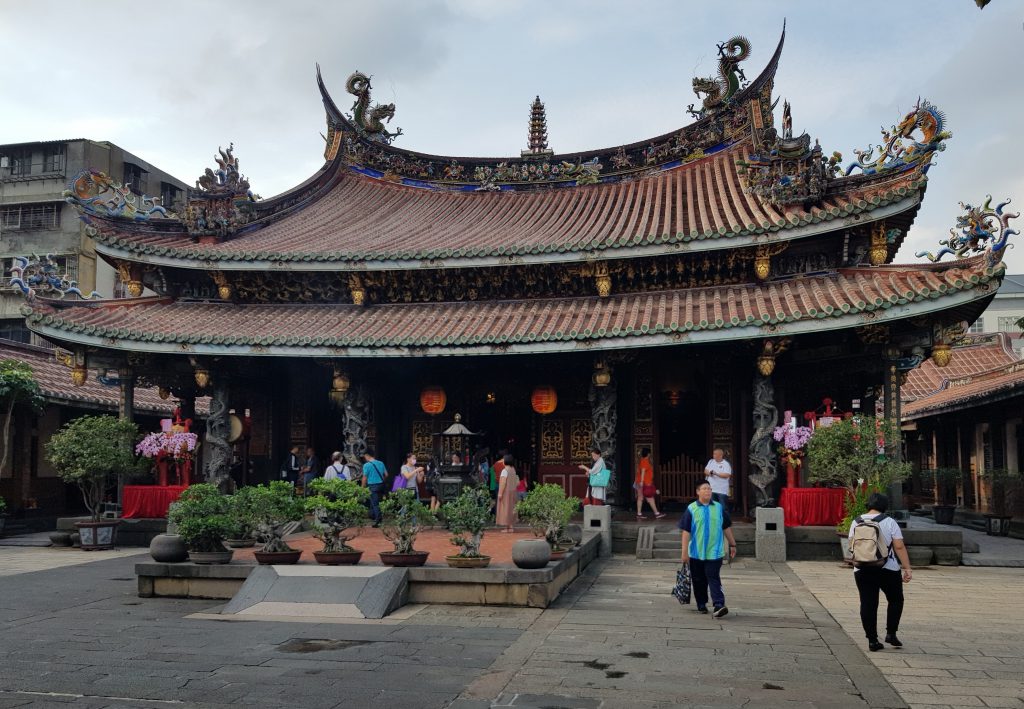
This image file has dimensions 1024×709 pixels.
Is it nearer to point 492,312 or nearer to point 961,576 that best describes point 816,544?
point 961,576

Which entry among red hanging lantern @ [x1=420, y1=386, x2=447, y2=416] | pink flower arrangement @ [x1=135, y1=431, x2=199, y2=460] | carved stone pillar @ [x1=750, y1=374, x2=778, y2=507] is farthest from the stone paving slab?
pink flower arrangement @ [x1=135, y1=431, x2=199, y2=460]

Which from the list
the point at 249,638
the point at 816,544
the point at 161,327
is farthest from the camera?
the point at 161,327

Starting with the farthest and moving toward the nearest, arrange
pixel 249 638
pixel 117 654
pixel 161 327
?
pixel 161 327
pixel 249 638
pixel 117 654

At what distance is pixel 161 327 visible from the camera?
60.1ft

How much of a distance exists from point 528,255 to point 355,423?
196 inches

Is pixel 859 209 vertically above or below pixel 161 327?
above

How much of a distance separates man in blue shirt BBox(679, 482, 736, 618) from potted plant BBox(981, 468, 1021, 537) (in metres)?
13.4

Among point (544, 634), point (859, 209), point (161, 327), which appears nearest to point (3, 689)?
point (544, 634)

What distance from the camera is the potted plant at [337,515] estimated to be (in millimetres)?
11477

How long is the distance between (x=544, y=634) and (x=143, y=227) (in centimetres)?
1525

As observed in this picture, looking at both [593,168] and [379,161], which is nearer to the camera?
[593,168]

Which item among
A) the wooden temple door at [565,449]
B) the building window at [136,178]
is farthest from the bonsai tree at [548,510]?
the building window at [136,178]

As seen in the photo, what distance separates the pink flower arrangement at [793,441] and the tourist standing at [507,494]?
472 cm

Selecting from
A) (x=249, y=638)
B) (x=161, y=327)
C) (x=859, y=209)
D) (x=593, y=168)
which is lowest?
(x=249, y=638)
